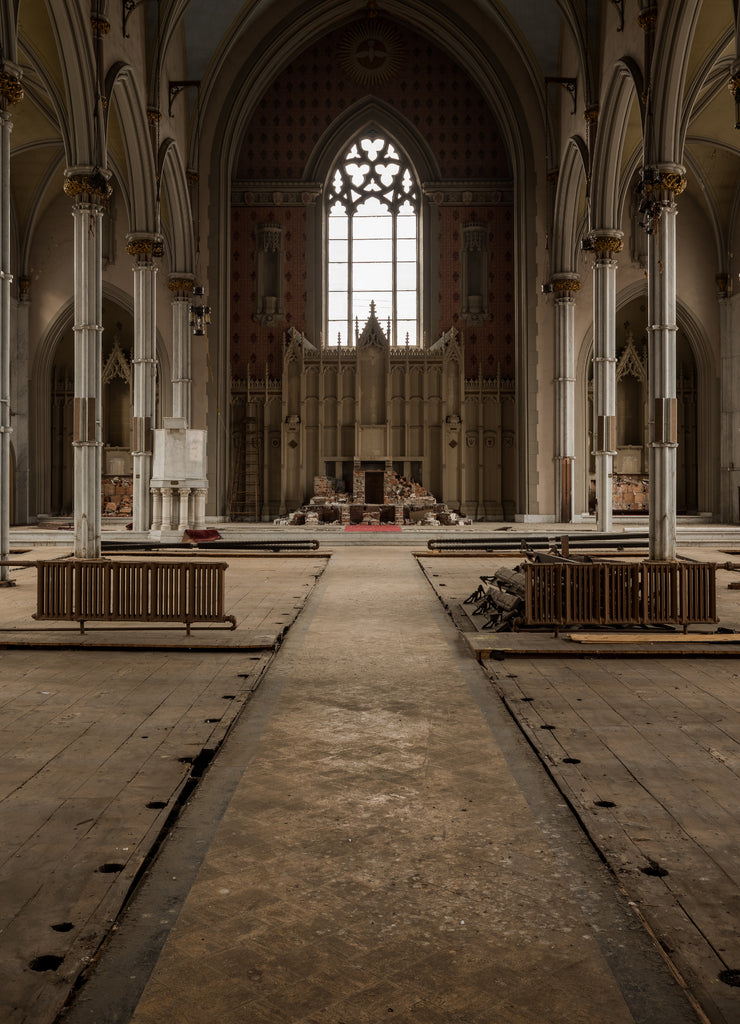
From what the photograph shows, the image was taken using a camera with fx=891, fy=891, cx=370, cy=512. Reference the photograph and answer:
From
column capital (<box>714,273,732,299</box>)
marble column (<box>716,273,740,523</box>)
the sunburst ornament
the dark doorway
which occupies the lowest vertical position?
the dark doorway

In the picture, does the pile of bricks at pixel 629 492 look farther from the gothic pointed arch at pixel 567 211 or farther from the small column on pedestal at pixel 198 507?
the small column on pedestal at pixel 198 507

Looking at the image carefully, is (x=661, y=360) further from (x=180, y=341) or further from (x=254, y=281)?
(x=254, y=281)

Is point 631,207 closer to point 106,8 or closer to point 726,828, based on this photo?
point 106,8

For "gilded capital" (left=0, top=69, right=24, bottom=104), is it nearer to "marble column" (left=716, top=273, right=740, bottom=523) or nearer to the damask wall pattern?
the damask wall pattern

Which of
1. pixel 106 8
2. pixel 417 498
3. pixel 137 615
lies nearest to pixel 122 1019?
pixel 137 615

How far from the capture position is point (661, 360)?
13.9 m

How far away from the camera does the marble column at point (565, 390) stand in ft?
76.7

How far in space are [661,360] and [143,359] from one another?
10.7 metres

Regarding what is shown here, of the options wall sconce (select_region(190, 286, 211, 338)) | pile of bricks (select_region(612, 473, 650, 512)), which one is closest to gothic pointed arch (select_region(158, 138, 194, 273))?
wall sconce (select_region(190, 286, 211, 338))

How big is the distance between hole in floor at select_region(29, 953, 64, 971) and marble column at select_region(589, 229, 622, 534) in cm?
1732

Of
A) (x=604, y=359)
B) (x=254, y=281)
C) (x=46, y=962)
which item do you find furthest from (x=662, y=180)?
(x=254, y=281)

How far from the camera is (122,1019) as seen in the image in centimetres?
203

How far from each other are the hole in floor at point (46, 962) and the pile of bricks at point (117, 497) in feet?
84.8

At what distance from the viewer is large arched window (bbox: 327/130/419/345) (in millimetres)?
26922
